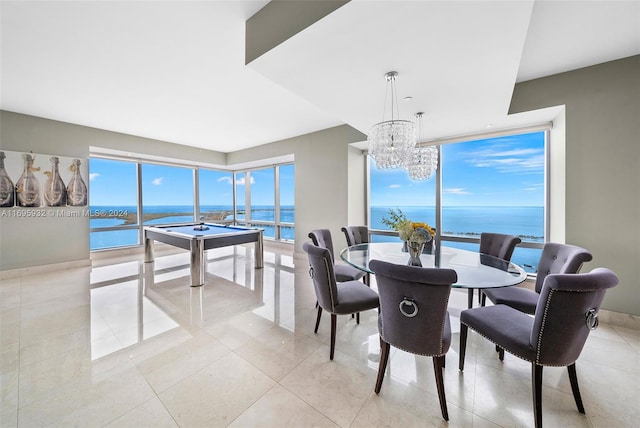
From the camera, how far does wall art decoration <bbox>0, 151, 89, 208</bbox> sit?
13.3 feet

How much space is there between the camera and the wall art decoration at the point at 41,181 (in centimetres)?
405

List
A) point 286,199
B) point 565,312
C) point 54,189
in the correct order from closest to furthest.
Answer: point 565,312, point 54,189, point 286,199

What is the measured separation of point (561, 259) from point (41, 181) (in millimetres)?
7726

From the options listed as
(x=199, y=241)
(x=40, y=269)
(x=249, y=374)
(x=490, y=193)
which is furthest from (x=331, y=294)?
(x=40, y=269)

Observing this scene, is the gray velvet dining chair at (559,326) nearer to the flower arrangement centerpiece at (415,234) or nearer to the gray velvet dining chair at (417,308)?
the gray velvet dining chair at (417,308)

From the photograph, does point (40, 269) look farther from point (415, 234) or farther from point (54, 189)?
point (415, 234)

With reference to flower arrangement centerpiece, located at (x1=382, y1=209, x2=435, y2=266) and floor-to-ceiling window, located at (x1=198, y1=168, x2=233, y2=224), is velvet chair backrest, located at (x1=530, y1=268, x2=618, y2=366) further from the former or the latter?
floor-to-ceiling window, located at (x1=198, y1=168, x2=233, y2=224)

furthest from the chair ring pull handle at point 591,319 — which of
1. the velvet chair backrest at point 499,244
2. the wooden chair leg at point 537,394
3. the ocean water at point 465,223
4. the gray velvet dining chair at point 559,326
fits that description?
the ocean water at point 465,223

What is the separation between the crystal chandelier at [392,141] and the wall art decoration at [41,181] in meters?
5.83

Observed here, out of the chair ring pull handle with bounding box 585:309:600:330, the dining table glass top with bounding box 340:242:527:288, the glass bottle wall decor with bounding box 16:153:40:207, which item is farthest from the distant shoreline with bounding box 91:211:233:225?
the chair ring pull handle with bounding box 585:309:600:330

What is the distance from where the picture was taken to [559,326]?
1321 millimetres

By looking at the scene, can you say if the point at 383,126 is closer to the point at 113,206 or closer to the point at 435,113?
the point at 435,113

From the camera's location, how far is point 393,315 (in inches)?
60.5

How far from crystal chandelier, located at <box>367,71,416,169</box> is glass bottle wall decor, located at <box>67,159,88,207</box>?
5805 millimetres
